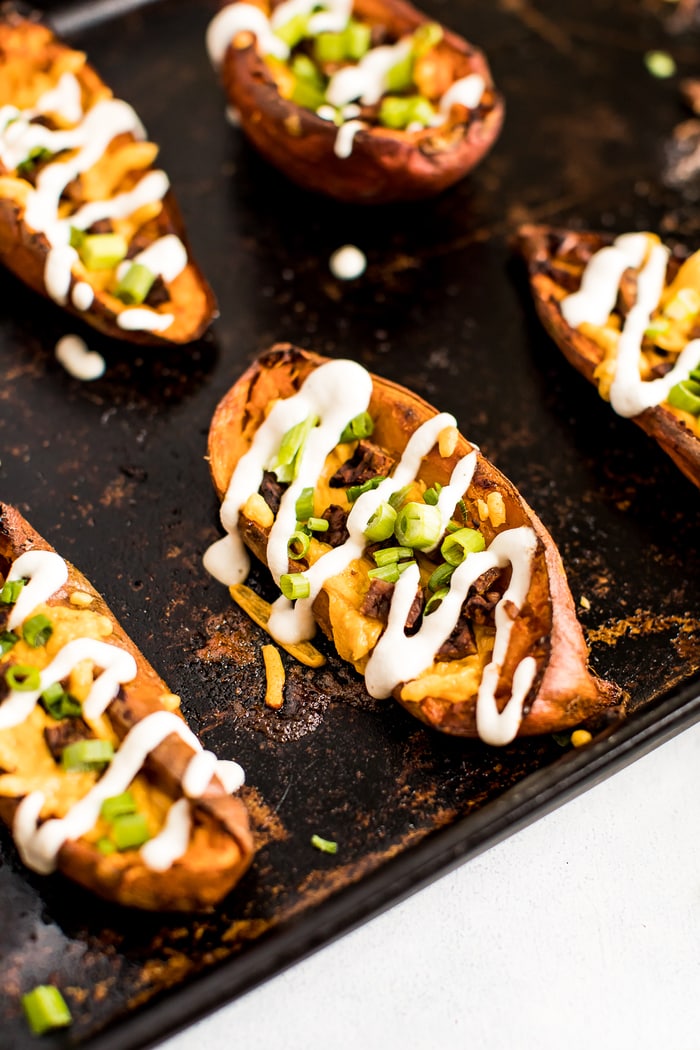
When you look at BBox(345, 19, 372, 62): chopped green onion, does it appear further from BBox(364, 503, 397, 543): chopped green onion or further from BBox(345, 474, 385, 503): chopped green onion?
BBox(364, 503, 397, 543): chopped green onion

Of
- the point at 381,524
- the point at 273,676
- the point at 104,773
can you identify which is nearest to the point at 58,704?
the point at 104,773

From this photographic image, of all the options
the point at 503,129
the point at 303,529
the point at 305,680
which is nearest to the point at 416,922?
the point at 305,680

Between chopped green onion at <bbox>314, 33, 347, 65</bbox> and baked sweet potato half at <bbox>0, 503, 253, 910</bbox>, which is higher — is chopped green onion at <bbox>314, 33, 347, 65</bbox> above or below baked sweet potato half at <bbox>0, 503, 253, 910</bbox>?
above

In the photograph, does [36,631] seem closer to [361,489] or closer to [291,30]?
[361,489]

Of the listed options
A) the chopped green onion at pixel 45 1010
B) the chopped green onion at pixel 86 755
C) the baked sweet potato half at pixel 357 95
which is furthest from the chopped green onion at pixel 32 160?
the chopped green onion at pixel 45 1010

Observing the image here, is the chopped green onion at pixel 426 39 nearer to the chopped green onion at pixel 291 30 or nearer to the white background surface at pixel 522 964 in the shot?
the chopped green onion at pixel 291 30

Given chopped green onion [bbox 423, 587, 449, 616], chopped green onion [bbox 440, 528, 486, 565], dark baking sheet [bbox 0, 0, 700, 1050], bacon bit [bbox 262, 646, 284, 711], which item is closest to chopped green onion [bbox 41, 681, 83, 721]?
dark baking sheet [bbox 0, 0, 700, 1050]

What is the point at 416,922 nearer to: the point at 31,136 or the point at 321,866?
the point at 321,866
